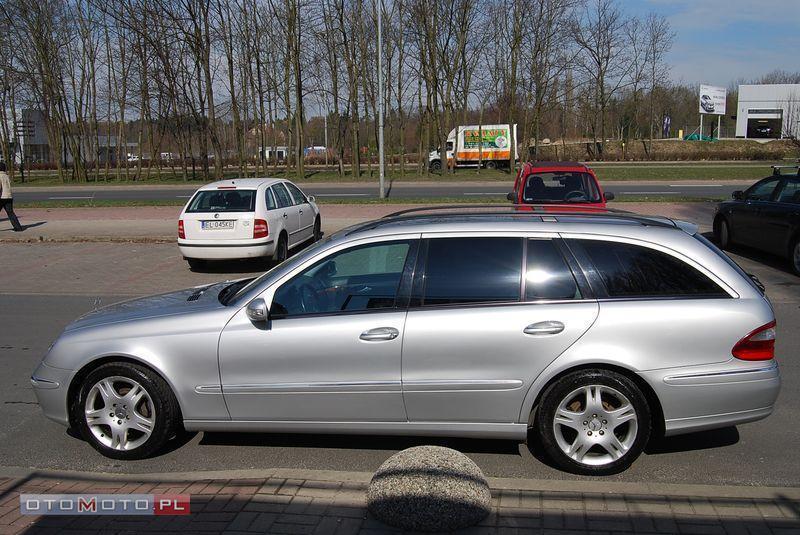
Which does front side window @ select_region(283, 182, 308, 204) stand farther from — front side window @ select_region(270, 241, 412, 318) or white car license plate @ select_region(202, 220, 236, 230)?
front side window @ select_region(270, 241, 412, 318)

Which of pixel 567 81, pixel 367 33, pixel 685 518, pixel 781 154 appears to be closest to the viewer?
pixel 685 518

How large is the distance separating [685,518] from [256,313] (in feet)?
8.70

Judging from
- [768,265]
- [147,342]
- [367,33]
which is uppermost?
[367,33]

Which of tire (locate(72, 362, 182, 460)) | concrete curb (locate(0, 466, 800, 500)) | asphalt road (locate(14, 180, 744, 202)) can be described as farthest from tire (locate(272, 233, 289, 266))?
asphalt road (locate(14, 180, 744, 202))

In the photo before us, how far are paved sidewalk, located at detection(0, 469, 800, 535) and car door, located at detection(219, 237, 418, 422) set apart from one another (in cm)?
47

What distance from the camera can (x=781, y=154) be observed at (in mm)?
50969

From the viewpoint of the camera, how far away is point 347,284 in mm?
4625

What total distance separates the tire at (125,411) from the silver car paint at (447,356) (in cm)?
10

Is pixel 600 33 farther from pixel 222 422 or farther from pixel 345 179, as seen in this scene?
pixel 222 422

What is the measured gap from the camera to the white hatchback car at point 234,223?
1177 centimetres

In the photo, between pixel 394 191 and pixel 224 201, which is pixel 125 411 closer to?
pixel 224 201

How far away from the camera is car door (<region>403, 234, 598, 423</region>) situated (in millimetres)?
4148

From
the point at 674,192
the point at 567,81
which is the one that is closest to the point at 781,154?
the point at 567,81

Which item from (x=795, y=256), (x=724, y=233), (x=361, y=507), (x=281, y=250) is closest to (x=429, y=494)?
(x=361, y=507)
